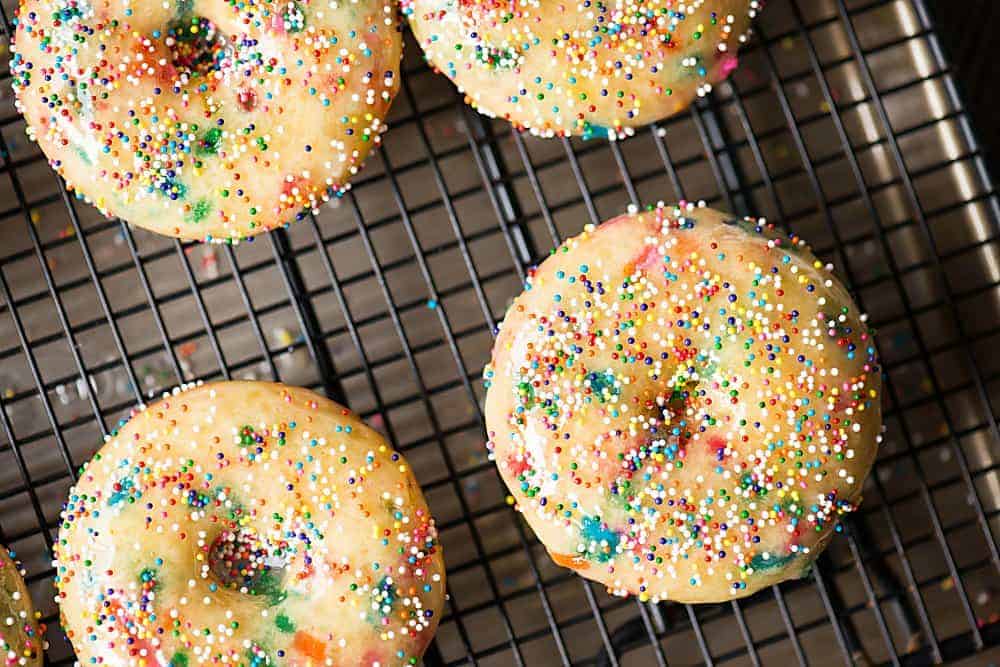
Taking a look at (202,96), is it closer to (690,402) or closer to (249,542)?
(249,542)

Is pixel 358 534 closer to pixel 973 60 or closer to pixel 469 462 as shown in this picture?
pixel 469 462

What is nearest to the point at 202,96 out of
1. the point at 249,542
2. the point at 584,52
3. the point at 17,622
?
the point at 584,52

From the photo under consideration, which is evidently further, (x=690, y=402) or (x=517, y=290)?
(x=517, y=290)

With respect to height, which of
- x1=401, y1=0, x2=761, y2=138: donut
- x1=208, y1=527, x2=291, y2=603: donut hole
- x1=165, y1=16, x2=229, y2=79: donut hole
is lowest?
x1=208, y1=527, x2=291, y2=603: donut hole

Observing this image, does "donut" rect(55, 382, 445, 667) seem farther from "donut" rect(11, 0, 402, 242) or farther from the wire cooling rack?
"donut" rect(11, 0, 402, 242)

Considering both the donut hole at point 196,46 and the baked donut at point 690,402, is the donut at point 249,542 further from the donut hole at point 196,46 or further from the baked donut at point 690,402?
the donut hole at point 196,46

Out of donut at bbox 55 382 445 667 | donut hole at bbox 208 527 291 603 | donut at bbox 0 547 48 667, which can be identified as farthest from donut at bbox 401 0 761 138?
donut at bbox 0 547 48 667
